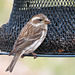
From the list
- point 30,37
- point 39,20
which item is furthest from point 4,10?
point 30,37

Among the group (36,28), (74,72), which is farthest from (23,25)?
(74,72)

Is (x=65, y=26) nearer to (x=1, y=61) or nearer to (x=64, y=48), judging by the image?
(x=64, y=48)

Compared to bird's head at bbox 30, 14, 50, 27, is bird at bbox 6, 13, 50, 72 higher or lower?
lower

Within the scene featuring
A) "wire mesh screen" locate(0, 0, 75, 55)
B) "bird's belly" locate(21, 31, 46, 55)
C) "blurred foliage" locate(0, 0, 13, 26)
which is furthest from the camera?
"blurred foliage" locate(0, 0, 13, 26)

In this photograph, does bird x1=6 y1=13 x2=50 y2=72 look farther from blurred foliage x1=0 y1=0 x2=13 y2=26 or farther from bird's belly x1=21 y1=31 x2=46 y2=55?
blurred foliage x1=0 y1=0 x2=13 y2=26

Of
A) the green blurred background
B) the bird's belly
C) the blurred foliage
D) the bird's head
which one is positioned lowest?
the green blurred background

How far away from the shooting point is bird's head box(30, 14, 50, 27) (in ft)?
23.7

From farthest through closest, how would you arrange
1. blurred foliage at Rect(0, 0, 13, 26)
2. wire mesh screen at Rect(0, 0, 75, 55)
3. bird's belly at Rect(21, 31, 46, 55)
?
blurred foliage at Rect(0, 0, 13, 26), bird's belly at Rect(21, 31, 46, 55), wire mesh screen at Rect(0, 0, 75, 55)

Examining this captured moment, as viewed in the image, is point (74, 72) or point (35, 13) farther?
point (74, 72)

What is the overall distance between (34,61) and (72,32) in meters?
4.79

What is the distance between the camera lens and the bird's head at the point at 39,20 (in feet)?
23.7

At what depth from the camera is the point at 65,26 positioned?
7.29 metres

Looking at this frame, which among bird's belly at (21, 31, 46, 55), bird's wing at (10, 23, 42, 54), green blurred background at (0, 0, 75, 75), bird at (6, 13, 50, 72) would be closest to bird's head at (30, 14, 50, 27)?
bird at (6, 13, 50, 72)

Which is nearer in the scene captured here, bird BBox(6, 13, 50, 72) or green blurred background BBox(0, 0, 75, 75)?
bird BBox(6, 13, 50, 72)
